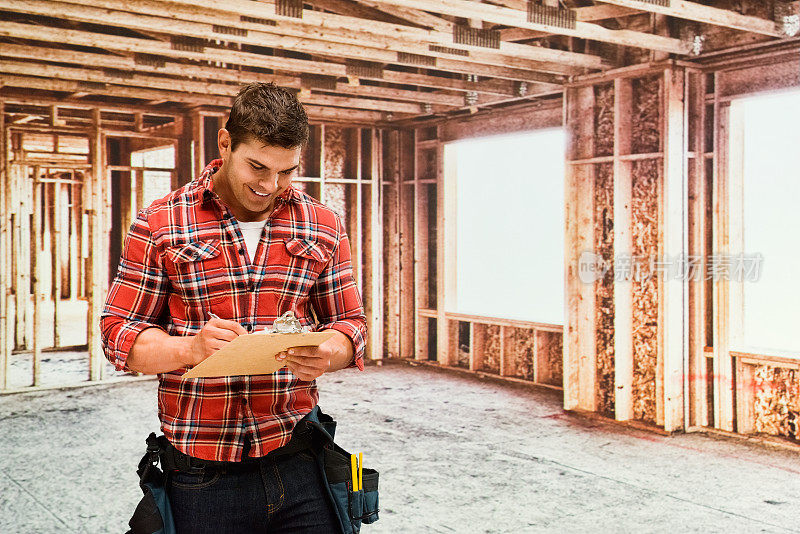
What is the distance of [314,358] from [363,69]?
497 centimetres

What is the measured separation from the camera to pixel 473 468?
5012 millimetres

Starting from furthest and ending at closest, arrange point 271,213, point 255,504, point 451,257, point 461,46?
point 451,257 < point 461,46 < point 271,213 < point 255,504

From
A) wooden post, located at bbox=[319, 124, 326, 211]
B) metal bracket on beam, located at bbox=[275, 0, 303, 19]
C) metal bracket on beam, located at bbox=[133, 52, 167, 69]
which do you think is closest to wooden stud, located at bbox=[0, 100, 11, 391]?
metal bracket on beam, located at bbox=[133, 52, 167, 69]

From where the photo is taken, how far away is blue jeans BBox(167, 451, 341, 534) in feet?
5.39

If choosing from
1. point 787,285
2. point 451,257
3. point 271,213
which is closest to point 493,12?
point 787,285

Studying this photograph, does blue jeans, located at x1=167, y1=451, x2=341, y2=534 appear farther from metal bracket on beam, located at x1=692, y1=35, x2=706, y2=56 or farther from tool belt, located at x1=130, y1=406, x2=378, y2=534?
metal bracket on beam, located at x1=692, y1=35, x2=706, y2=56

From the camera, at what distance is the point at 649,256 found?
19.8 feet

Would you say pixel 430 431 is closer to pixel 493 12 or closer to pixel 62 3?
pixel 493 12

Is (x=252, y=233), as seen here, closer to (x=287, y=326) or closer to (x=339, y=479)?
(x=287, y=326)

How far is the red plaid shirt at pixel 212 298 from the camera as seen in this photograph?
1.63 m

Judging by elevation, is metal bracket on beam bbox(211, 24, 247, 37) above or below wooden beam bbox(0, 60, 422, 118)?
below

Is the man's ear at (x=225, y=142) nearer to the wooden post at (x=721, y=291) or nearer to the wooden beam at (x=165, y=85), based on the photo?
the wooden post at (x=721, y=291)

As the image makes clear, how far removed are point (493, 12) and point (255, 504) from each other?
3.67m

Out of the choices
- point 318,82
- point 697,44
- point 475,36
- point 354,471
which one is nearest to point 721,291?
point 697,44
